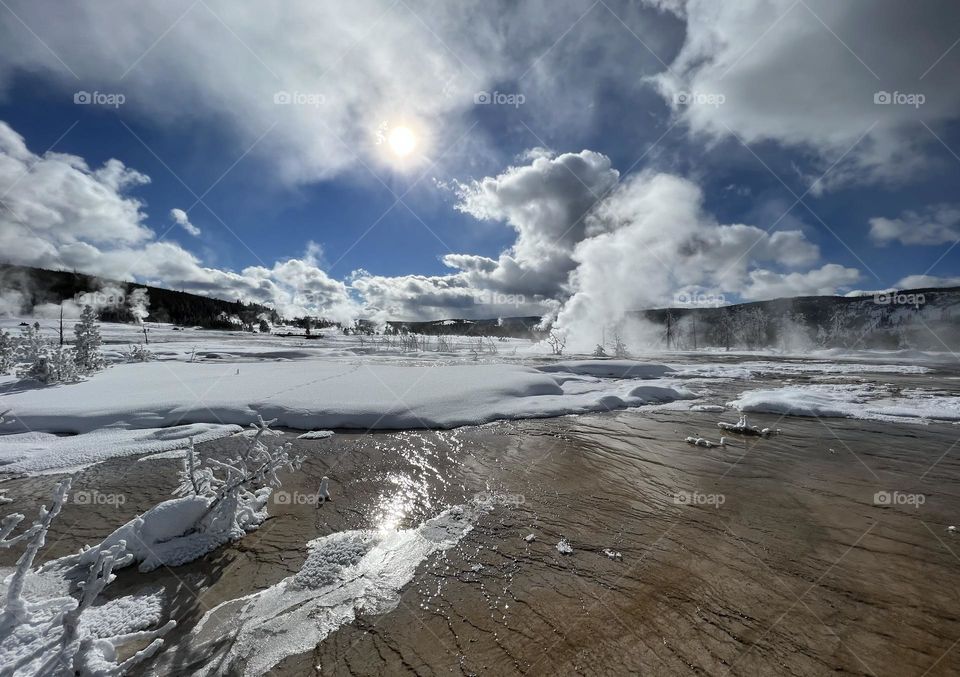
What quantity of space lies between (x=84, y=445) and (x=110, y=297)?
10141 cm

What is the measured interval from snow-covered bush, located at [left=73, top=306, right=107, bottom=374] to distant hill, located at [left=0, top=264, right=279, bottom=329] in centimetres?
7301

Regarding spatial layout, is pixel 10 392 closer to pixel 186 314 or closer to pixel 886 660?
pixel 886 660

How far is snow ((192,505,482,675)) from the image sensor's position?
331 cm

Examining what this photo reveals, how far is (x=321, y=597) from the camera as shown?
3.89 metres

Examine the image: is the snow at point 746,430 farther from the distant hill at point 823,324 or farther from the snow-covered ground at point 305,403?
the distant hill at point 823,324

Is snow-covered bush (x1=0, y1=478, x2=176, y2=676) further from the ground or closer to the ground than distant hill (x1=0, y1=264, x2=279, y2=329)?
closer to the ground

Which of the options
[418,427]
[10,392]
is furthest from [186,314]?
[418,427]

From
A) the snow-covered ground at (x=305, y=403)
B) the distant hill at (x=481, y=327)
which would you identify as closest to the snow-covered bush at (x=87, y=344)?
the snow-covered ground at (x=305, y=403)

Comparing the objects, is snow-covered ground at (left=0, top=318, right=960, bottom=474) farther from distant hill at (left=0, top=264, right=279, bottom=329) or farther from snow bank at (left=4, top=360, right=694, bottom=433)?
distant hill at (left=0, top=264, right=279, bottom=329)

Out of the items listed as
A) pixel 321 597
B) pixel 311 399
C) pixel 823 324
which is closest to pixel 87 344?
pixel 311 399

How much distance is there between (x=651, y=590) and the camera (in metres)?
4.01

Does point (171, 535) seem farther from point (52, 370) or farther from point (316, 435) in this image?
point (52, 370)

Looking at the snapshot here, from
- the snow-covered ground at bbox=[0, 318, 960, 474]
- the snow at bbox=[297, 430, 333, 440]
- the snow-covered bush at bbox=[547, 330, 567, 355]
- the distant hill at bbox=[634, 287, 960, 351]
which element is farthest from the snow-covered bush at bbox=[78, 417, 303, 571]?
the distant hill at bbox=[634, 287, 960, 351]

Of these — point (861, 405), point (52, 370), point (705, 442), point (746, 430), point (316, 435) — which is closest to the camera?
point (705, 442)
